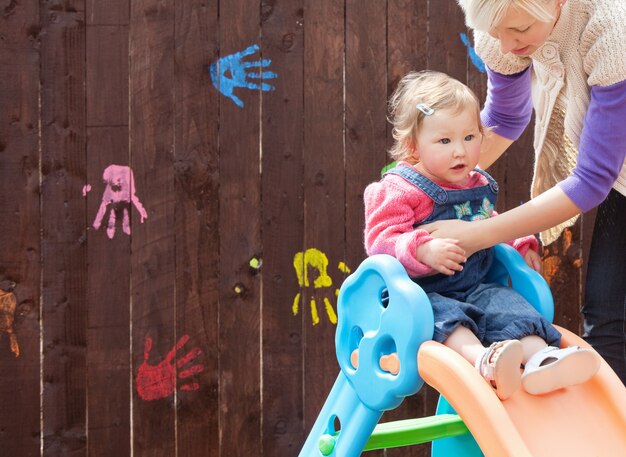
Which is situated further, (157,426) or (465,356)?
(157,426)

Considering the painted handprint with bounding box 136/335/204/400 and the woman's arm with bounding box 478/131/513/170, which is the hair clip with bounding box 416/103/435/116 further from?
the painted handprint with bounding box 136/335/204/400

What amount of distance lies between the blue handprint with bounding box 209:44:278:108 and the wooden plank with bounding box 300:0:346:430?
155mm

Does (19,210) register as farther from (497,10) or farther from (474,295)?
(497,10)

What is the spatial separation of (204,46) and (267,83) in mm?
247

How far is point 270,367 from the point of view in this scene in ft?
11.3

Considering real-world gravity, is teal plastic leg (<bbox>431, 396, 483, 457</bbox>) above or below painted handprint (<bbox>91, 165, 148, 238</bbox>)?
below

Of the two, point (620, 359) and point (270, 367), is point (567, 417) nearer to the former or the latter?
point (620, 359)

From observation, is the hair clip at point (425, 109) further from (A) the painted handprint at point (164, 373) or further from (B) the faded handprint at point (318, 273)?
(A) the painted handprint at point (164, 373)

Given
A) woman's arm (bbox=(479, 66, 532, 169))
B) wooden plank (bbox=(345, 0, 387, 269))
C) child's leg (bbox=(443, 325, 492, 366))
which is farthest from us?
wooden plank (bbox=(345, 0, 387, 269))

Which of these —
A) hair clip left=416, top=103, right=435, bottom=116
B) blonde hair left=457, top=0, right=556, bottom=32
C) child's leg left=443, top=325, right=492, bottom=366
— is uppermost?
blonde hair left=457, top=0, right=556, bottom=32

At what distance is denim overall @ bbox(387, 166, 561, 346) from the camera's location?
2.11 meters

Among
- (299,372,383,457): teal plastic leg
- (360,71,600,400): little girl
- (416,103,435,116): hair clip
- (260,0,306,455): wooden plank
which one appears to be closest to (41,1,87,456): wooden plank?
(260,0,306,455): wooden plank

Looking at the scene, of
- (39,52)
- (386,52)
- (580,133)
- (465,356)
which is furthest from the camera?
(386,52)

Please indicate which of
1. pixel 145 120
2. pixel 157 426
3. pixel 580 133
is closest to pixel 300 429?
pixel 157 426
